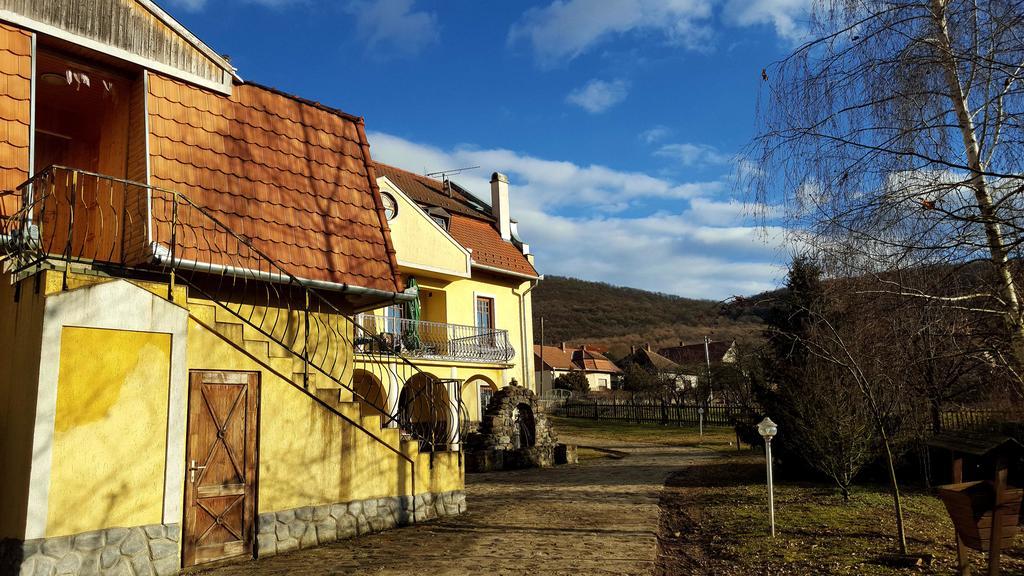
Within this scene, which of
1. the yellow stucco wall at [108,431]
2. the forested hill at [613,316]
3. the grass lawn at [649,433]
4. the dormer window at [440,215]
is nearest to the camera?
the yellow stucco wall at [108,431]

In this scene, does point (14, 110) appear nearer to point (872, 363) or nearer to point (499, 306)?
point (872, 363)

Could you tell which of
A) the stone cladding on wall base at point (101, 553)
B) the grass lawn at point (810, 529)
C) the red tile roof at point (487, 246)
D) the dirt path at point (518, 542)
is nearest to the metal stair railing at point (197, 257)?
the dirt path at point (518, 542)

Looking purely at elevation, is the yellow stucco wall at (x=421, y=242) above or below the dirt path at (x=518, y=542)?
above

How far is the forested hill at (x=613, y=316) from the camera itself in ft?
295

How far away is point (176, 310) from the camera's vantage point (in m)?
7.45

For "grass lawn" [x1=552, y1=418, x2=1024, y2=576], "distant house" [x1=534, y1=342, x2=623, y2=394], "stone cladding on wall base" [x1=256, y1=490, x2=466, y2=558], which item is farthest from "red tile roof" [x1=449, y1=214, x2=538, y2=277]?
"distant house" [x1=534, y1=342, x2=623, y2=394]

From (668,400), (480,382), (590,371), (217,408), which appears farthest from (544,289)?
(217,408)

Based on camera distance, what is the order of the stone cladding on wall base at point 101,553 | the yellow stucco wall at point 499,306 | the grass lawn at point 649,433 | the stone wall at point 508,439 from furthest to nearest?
the grass lawn at point 649,433
the yellow stucco wall at point 499,306
the stone wall at point 508,439
the stone cladding on wall base at point 101,553

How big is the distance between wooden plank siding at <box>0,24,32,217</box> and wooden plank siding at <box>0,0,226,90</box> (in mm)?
367

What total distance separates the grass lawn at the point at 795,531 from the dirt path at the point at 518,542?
1.64ft

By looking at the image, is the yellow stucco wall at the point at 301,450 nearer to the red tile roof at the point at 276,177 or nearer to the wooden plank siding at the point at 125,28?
the red tile roof at the point at 276,177

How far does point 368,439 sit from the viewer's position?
9102 mm

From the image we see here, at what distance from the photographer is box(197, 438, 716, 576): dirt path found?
7352 millimetres

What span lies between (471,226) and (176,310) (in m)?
18.1
